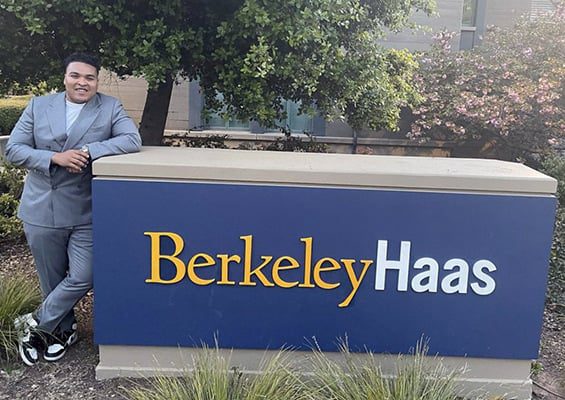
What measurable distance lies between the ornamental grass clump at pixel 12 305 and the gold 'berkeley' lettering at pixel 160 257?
99 cm

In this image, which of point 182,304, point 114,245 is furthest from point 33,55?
point 182,304

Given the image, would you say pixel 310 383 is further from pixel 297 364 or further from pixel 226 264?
pixel 226 264

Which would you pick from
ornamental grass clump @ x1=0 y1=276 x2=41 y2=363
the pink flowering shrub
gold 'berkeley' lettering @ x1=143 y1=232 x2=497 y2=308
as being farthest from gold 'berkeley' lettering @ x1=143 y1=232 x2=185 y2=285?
the pink flowering shrub

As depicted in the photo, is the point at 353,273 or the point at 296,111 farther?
the point at 296,111

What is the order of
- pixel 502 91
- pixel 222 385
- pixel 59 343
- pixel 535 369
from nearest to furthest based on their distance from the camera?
1. pixel 222 385
2. pixel 59 343
3. pixel 535 369
4. pixel 502 91

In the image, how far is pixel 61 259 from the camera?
3564 mm

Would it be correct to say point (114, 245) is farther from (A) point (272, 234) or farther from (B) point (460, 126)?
(B) point (460, 126)

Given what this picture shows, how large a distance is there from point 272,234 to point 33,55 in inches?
124

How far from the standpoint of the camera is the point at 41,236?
3426 millimetres

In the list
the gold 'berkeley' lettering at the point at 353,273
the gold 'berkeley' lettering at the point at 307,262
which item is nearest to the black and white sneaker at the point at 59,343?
the gold 'berkeley' lettering at the point at 307,262

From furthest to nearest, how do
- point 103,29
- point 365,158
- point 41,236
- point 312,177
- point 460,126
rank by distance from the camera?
point 460,126, point 103,29, point 365,158, point 41,236, point 312,177

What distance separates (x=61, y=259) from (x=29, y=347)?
560mm

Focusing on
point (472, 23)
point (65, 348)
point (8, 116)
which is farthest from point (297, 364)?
point (8, 116)

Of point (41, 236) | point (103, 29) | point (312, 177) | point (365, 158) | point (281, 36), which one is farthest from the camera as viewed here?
point (103, 29)
